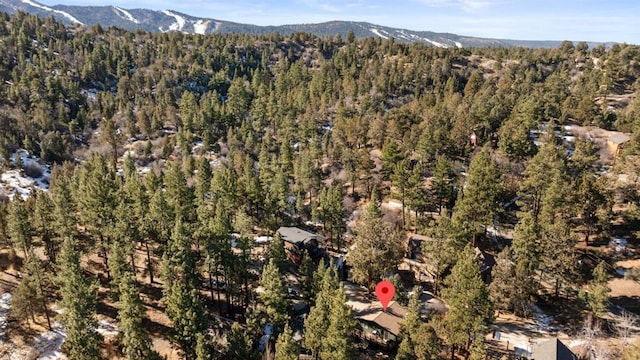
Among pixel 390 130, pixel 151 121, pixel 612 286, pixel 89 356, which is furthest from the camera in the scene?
pixel 151 121

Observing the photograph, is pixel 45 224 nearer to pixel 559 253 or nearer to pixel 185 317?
pixel 185 317

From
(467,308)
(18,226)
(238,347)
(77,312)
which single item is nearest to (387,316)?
(467,308)

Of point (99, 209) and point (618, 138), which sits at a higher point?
point (618, 138)

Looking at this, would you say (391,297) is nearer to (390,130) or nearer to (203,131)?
(390,130)

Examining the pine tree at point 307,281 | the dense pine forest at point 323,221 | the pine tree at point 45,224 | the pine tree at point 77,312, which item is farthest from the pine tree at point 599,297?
the pine tree at point 45,224

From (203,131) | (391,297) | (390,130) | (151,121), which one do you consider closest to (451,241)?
(391,297)
